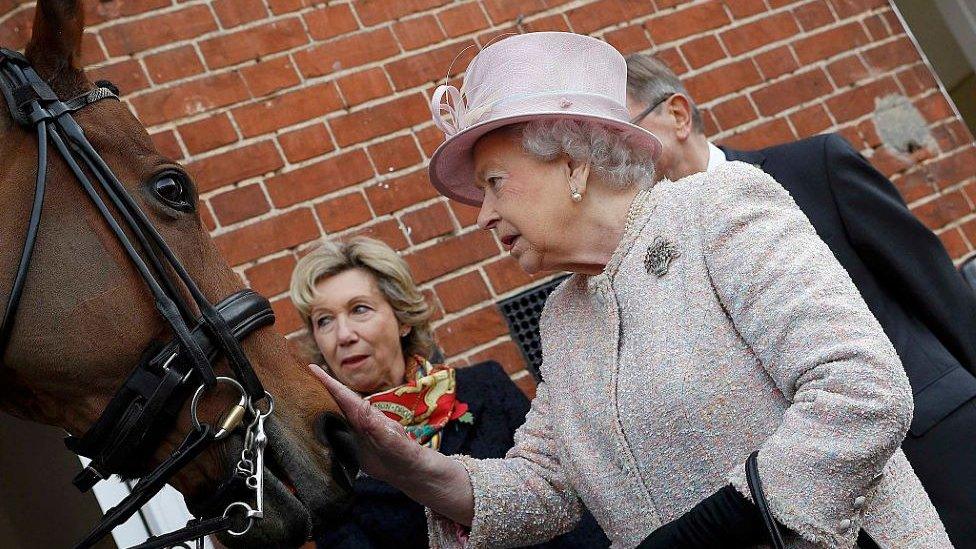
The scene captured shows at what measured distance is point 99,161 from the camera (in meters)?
2.12

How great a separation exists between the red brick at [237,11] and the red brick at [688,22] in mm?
1609

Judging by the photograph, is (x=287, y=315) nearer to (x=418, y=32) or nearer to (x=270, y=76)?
(x=270, y=76)

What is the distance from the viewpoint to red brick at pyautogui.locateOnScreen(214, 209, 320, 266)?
12.1ft

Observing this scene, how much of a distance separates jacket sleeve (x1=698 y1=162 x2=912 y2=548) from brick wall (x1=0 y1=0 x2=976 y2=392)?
6.29 feet

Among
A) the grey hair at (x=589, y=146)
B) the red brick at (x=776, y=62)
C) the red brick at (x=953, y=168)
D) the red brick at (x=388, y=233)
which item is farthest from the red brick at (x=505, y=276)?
the red brick at (x=953, y=168)

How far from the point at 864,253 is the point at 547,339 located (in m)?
1.04

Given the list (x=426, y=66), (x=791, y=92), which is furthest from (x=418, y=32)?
(x=791, y=92)

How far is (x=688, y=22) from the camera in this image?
14.9 feet

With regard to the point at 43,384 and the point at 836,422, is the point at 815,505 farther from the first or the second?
the point at 43,384

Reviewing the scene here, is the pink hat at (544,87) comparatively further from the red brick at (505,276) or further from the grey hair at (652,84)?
the red brick at (505,276)

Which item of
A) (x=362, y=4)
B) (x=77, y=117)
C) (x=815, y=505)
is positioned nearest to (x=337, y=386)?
(x=77, y=117)

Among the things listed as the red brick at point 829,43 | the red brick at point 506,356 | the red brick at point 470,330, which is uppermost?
the red brick at point 829,43

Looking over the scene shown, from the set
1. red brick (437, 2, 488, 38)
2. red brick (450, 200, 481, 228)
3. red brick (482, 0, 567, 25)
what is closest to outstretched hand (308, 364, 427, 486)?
red brick (450, 200, 481, 228)

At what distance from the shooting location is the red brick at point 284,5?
3998mm
